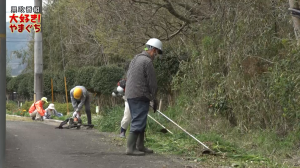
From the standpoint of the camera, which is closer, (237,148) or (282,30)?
(237,148)

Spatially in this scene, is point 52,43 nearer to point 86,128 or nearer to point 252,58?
point 86,128

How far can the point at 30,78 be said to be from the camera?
116 ft

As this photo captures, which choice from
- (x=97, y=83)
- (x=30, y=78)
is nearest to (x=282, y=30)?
(x=97, y=83)

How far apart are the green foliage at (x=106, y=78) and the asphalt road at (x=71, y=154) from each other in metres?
9.50

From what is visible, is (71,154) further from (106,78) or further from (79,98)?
(106,78)

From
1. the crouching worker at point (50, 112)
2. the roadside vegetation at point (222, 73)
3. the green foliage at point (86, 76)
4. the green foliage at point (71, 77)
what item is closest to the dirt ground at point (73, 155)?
the roadside vegetation at point (222, 73)

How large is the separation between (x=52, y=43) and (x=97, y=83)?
457 inches

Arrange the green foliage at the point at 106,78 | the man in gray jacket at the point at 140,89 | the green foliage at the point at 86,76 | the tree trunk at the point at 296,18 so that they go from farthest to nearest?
1. the green foliage at the point at 86,76
2. the green foliage at the point at 106,78
3. the tree trunk at the point at 296,18
4. the man in gray jacket at the point at 140,89

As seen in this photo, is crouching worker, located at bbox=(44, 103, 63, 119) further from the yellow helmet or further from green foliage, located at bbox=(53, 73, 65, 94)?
the yellow helmet

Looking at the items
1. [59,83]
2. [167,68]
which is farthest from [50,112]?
[167,68]

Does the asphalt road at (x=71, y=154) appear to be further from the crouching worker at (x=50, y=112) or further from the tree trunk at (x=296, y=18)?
the crouching worker at (x=50, y=112)
